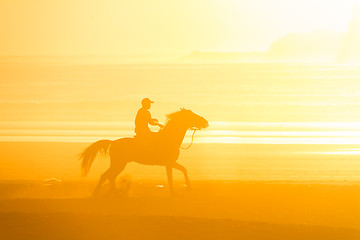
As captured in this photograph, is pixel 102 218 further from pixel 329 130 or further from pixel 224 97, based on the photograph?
pixel 224 97

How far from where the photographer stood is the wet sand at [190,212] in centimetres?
1124

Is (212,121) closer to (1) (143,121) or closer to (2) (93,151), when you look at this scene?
(2) (93,151)

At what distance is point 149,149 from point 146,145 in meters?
0.10

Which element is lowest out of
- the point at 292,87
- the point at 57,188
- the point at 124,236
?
the point at 124,236

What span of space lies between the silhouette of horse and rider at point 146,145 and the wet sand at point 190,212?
24.2 inches

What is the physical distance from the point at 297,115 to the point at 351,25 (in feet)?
154

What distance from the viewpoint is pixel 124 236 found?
1098cm

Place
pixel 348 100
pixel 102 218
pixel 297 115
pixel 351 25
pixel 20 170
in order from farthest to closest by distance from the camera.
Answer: pixel 351 25
pixel 348 100
pixel 297 115
pixel 20 170
pixel 102 218

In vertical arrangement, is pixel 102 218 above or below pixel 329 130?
below

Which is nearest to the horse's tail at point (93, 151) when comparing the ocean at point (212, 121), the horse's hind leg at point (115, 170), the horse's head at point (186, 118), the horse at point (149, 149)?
the horse at point (149, 149)

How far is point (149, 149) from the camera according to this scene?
1402cm

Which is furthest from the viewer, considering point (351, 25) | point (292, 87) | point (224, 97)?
point (351, 25)

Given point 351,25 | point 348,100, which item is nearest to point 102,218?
point 348,100

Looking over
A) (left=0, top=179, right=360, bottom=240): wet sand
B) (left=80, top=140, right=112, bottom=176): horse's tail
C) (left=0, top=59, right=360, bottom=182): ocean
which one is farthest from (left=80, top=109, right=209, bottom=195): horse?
(left=0, top=59, right=360, bottom=182): ocean
